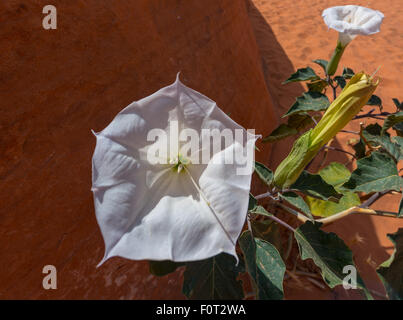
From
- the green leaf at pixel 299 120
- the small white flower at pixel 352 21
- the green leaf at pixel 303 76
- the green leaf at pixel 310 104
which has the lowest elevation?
the green leaf at pixel 299 120

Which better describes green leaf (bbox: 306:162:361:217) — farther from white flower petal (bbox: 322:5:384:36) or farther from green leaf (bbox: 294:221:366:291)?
white flower petal (bbox: 322:5:384:36)

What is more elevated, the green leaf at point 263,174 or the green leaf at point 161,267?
the green leaf at point 263,174

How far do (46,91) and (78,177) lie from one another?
238mm

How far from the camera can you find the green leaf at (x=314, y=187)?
732mm

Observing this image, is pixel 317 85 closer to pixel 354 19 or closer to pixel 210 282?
pixel 354 19

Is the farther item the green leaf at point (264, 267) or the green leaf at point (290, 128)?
the green leaf at point (290, 128)

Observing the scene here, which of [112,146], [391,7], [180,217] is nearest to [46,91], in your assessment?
[112,146]

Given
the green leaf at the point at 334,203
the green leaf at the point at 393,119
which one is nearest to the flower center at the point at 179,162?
the green leaf at the point at 334,203

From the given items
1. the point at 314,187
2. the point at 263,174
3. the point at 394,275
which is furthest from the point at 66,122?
the point at 394,275

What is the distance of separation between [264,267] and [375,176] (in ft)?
1.27

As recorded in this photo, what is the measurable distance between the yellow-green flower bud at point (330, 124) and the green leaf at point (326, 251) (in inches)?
6.2

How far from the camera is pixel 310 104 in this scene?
1.05 metres

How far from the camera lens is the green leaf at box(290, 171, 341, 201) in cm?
73

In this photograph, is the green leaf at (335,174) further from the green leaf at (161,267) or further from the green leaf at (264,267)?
the green leaf at (161,267)
